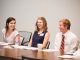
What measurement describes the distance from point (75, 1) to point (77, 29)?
786 mm

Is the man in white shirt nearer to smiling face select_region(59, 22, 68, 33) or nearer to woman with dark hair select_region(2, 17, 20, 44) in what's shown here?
smiling face select_region(59, 22, 68, 33)

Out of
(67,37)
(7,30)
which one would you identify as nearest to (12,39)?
(7,30)

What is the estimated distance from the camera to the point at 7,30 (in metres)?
5.73

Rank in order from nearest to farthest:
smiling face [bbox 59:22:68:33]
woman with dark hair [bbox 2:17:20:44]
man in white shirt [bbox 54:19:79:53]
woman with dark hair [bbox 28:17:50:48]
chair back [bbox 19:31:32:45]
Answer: man in white shirt [bbox 54:19:79:53] < smiling face [bbox 59:22:68:33] < woman with dark hair [bbox 28:17:50:48] < woman with dark hair [bbox 2:17:20:44] < chair back [bbox 19:31:32:45]

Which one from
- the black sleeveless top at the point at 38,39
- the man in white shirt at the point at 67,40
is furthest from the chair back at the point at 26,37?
the man in white shirt at the point at 67,40

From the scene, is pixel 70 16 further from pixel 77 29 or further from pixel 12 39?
pixel 12 39

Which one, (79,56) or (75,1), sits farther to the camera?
(75,1)

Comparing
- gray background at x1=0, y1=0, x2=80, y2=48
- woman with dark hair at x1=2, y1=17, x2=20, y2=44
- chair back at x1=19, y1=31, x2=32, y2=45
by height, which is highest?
gray background at x1=0, y1=0, x2=80, y2=48

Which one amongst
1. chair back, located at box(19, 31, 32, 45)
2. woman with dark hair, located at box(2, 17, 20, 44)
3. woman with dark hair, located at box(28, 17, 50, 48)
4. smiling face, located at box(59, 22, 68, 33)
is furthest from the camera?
chair back, located at box(19, 31, 32, 45)

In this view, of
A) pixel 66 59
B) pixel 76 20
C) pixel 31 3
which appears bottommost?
pixel 66 59


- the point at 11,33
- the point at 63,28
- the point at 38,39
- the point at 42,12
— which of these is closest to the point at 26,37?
the point at 42,12

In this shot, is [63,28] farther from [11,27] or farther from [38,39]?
[11,27]

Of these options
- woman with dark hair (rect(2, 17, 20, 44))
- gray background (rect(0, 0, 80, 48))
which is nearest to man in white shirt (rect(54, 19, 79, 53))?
woman with dark hair (rect(2, 17, 20, 44))

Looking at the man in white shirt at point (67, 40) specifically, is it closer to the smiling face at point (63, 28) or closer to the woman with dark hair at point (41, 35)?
the smiling face at point (63, 28)
